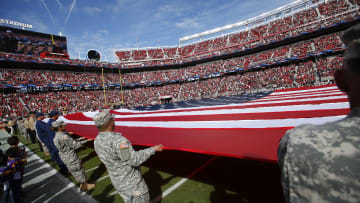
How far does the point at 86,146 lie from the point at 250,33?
40.2 m

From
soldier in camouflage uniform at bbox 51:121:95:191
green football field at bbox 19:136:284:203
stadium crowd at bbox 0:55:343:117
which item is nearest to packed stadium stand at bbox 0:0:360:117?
stadium crowd at bbox 0:55:343:117

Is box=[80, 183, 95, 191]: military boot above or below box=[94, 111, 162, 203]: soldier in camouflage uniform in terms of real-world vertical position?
below

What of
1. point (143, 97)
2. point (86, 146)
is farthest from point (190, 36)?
point (86, 146)

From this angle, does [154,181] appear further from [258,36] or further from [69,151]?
[258,36]

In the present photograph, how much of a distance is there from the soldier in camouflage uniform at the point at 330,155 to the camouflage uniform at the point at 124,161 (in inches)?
59.7

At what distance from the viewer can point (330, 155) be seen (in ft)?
2.10

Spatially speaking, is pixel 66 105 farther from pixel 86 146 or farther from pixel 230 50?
pixel 230 50

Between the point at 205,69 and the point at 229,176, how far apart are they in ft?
113

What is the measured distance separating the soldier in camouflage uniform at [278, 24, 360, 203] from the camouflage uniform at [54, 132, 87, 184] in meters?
3.92

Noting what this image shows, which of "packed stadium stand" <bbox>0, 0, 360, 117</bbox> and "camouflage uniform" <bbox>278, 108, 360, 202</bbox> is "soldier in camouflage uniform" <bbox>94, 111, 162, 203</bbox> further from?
"packed stadium stand" <bbox>0, 0, 360, 117</bbox>

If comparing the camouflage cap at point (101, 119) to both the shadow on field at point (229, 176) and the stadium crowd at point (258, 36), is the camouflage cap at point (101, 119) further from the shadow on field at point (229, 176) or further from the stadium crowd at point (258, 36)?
the stadium crowd at point (258, 36)

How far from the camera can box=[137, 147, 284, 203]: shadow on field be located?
2738 mm

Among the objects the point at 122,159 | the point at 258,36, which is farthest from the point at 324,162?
the point at 258,36

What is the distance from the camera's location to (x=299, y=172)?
69 centimetres
